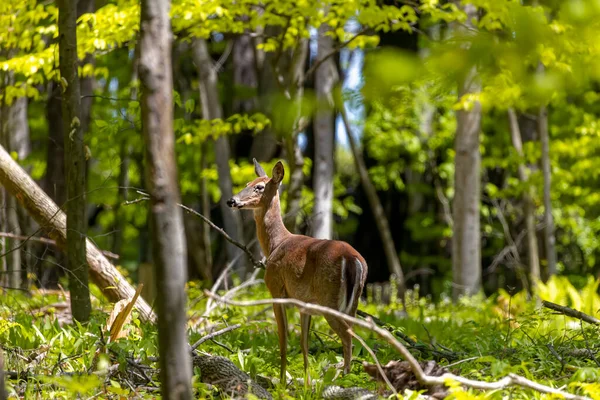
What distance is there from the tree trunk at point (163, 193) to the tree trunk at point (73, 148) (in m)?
3.62

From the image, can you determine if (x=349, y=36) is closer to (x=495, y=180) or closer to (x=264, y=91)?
(x=264, y=91)

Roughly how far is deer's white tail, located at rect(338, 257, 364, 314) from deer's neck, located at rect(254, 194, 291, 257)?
942 mm

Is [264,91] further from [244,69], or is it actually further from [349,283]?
[349,283]

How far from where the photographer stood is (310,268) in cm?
582

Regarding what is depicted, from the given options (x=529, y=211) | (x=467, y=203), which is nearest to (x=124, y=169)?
(x=467, y=203)

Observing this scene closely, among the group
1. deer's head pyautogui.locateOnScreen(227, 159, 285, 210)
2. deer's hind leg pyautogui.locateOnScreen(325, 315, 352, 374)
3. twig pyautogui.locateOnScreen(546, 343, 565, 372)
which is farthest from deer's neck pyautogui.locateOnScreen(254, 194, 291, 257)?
twig pyautogui.locateOnScreen(546, 343, 565, 372)

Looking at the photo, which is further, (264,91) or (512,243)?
(512,243)

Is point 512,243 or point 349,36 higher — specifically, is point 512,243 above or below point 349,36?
below

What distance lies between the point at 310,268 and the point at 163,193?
2716 mm

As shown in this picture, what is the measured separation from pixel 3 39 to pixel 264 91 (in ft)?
19.2

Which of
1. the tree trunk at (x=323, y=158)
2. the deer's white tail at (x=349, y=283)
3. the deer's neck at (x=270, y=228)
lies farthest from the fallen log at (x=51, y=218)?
the tree trunk at (x=323, y=158)

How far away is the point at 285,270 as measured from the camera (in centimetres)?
597

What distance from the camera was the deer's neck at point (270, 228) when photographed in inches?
257

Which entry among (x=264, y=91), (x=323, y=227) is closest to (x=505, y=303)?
(x=323, y=227)
